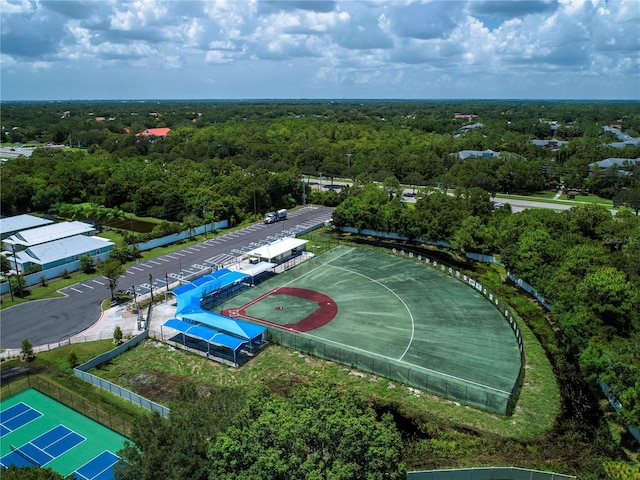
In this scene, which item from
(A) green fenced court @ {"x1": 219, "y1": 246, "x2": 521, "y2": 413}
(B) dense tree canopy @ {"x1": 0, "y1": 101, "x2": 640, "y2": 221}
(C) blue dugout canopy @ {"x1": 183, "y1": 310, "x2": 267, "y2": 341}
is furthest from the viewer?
(B) dense tree canopy @ {"x1": 0, "y1": 101, "x2": 640, "y2": 221}

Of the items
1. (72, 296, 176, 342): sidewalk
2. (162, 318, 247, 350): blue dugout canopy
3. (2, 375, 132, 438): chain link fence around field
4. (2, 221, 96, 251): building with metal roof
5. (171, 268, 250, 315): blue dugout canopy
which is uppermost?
(2, 221, 96, 251): building with metal roof

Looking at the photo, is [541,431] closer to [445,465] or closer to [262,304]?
[445,465]

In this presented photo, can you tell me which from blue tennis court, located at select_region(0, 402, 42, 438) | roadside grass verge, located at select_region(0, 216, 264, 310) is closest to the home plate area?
roadside grass verge, located at select_region(0, 216, 264, 310)

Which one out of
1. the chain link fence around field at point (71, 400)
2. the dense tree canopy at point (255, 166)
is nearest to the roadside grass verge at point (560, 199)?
the dense tree canopy at point (255, 166)

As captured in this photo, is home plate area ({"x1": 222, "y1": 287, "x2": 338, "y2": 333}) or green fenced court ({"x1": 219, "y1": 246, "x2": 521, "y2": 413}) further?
home plate area ({"x1": 222, "y1": 287, "x2": 338, "y2": 333})

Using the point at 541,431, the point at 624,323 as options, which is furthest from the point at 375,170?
the point at 541,431

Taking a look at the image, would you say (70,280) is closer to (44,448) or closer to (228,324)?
(228,324)

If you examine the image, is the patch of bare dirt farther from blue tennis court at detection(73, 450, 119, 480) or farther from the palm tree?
the palm tree
